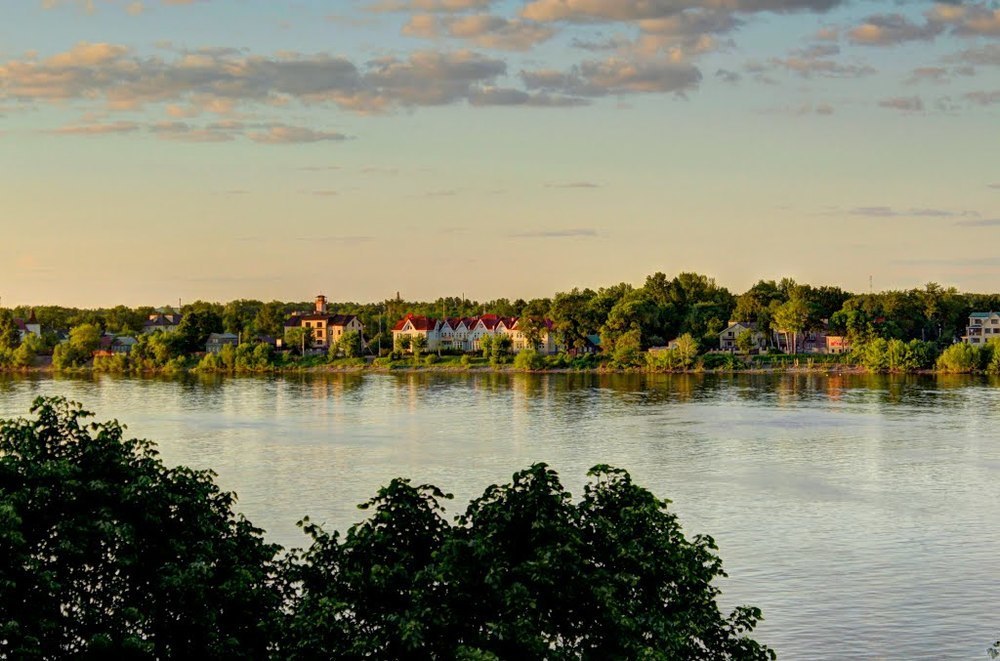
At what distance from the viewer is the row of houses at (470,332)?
112500 mm

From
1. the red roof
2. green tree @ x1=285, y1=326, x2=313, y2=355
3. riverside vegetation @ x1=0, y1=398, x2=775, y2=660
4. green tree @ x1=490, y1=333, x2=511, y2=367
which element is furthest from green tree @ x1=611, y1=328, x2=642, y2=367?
riverside vegetation @ x1=0, y1=398, x2=775, y2=660

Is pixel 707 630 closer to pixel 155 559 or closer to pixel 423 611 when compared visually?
pixel 423 611

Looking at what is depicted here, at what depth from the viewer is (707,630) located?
42.3ft

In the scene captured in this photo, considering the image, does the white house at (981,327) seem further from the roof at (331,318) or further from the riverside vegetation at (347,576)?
the riverside vegetation at (347,576)

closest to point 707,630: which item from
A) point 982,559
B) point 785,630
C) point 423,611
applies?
point 423,611

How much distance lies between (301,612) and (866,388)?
67.2 meters

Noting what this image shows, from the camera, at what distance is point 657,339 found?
10875 centimetres

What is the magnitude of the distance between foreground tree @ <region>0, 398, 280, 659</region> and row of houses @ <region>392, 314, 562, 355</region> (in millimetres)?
96279

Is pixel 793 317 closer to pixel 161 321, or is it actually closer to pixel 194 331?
pixel 194 331

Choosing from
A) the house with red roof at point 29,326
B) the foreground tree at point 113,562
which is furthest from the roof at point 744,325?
the foreground tree at point 113,562

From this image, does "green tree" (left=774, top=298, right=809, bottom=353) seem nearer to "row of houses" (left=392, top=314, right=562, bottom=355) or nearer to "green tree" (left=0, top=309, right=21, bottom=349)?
"row of houses" (left=392, top=314, right=562, bottom=355)

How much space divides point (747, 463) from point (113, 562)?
27300 millimetres

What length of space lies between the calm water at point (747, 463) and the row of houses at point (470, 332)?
33.8 meters

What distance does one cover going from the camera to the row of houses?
112500mm
